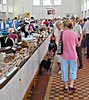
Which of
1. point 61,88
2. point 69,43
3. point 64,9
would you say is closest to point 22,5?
point 64,9

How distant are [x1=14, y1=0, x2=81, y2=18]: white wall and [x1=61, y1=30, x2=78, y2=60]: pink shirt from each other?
26.1 metres

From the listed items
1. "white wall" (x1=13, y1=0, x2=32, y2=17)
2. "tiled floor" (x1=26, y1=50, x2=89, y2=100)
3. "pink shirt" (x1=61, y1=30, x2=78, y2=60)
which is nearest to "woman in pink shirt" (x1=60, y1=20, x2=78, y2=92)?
"pink shirt" (x1=61, y1=30, x2=78, y2=60)

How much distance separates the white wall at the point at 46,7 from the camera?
31.7m

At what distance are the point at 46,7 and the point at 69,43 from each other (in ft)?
88.1

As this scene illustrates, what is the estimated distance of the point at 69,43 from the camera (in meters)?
5.70

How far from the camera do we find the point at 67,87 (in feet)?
20.2

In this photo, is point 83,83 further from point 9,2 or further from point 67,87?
point 9,2

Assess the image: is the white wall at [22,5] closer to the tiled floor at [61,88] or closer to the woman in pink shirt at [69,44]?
the tiled floor at [61,88]

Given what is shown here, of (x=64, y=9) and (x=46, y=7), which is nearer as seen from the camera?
(x=64, y=9)

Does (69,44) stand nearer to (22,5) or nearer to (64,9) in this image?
(64,9)

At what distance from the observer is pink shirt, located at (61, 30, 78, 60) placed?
5676mm

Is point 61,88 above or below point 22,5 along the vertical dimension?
below

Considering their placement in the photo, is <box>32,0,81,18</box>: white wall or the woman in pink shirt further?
<box>32,0,81,18</box>: white wall

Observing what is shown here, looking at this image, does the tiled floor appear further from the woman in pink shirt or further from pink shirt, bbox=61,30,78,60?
pink shirt, bbox=61,30,78,60
